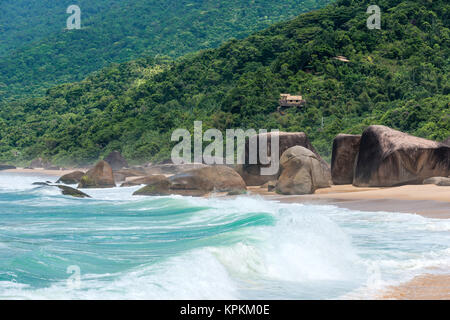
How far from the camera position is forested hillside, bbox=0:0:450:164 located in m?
50.9

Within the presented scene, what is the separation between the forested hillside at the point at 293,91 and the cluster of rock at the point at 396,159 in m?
14.4

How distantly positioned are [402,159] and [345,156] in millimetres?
3323

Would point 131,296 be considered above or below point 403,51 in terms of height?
below

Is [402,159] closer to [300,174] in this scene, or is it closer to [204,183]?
[300,174]

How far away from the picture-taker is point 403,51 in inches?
2389

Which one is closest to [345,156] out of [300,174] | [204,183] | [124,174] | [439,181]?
[300,174]

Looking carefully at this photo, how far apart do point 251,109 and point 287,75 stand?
23.3 feet

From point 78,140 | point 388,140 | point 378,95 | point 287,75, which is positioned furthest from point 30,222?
point 78,140

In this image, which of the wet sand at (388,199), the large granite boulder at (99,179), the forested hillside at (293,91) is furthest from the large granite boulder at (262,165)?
the forested hillside at (293,91)

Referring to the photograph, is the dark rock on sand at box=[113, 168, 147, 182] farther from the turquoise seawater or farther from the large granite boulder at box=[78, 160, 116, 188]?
the turquoise seawater

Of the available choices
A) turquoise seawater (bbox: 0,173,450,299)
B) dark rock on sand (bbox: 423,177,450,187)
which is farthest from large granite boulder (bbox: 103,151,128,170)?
turquoise seawater (bbox: 0,173,450,299)

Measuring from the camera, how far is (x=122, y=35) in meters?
156

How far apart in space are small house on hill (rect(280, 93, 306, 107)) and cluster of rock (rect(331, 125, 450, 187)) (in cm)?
3221

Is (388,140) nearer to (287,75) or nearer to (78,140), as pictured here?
(287,75)
